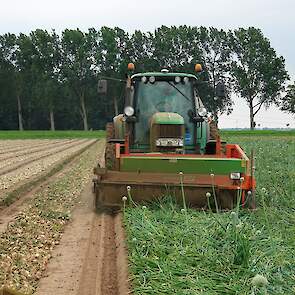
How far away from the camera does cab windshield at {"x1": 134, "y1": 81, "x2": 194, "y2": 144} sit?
31.7 feet

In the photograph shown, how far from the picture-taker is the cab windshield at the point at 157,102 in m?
9.66

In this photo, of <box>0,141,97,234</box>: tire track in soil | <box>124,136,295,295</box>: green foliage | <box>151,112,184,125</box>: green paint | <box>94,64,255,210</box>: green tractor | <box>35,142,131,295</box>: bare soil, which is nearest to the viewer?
<box>124,136,295,295</box>: green foliage

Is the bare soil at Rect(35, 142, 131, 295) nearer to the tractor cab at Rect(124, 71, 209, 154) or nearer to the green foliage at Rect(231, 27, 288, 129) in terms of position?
the tractor cab at Rect(124, 71, 209, 154)

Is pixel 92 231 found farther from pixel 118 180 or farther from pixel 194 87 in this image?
pixel 194 87

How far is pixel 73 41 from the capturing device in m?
62.7

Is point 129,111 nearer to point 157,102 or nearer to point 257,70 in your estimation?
point 157,102

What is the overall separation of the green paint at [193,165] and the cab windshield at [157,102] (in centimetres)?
154

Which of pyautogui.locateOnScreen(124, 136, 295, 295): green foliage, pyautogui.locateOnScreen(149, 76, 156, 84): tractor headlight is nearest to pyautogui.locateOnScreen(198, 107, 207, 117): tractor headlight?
pyautogui.locateOnScreen(149, 76, 156, 84): tractor headlight

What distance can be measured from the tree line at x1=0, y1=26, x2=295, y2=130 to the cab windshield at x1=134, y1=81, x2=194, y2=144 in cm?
4465

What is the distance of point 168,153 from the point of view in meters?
9.02

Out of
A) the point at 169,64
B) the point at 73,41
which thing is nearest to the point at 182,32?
the point at 169,64

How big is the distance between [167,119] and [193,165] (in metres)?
1.24

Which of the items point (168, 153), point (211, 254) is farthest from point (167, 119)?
point (211, 254)

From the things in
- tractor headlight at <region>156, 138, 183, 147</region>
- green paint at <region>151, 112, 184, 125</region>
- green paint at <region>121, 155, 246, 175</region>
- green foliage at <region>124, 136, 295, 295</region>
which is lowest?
green foliage at <region>124, 136, 295, 295</region>
